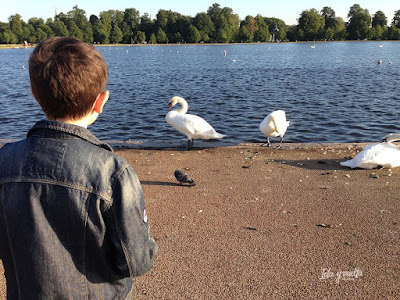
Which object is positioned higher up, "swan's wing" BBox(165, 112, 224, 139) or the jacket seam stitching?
the jacket seam stitching

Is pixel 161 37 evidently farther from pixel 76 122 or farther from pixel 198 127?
pixel 76 122

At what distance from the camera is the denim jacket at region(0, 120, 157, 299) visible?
156 cm

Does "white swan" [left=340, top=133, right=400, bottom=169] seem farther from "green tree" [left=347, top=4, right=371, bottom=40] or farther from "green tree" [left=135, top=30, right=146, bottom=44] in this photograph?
"green tree" [left=135, top=30, right=146, bottom=44]

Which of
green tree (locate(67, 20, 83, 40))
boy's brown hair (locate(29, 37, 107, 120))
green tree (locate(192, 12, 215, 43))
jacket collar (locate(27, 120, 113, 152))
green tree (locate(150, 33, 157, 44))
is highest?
green tree (locate(192, 12, 215, 43))

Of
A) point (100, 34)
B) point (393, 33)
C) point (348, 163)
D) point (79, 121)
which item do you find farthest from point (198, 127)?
point (100, 34)

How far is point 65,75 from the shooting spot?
1.58 metres

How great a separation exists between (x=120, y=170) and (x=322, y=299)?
2.82 meters

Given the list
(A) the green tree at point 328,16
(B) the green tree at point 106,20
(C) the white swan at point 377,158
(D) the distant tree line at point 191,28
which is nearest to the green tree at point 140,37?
(D) the distant tree line at point 191,28

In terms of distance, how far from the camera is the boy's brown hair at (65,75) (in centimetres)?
158

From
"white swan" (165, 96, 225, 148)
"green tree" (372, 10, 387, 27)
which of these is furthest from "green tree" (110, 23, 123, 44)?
"white swan" (165, 96, 225, 148)

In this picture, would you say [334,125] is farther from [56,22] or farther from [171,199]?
[56,22]

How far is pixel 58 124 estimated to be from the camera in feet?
5.24

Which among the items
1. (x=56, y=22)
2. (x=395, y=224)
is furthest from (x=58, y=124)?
(x=56, y=22)

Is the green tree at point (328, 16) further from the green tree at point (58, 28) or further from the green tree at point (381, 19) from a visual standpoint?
the green tree at point (58, 28)
